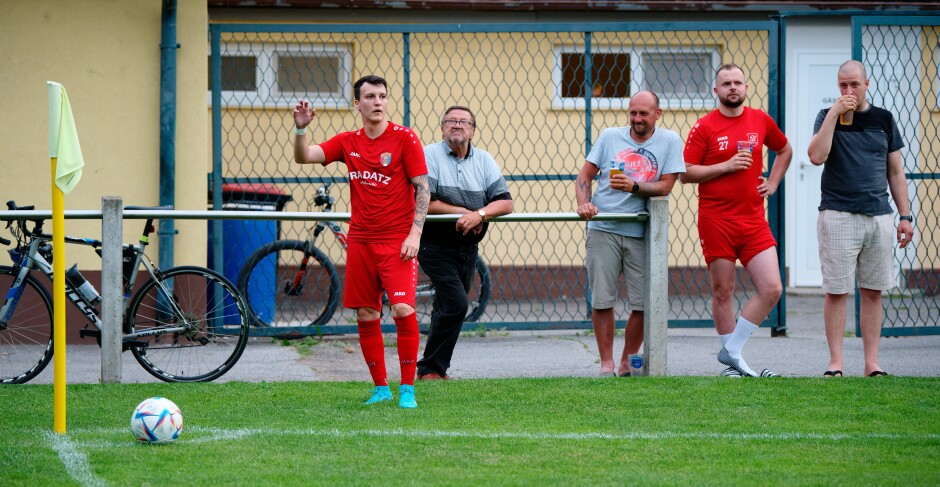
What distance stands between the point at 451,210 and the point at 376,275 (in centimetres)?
107

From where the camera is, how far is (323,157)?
6617 millimetres

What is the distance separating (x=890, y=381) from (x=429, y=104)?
609cm

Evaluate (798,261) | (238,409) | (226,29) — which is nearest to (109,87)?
(226,29)

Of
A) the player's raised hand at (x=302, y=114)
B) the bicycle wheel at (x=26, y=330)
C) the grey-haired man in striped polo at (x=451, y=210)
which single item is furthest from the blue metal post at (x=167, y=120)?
the player's raised hand at (x=302, y=114)

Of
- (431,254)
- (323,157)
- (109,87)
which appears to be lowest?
(431,254)

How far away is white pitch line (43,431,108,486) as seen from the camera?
4793 mm

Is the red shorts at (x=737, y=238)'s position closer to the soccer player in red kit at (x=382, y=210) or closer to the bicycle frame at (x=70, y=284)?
the soccer player in red kit at (x=382, y=210)

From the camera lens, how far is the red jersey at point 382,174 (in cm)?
658

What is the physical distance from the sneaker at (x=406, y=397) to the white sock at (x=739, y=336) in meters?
2.25

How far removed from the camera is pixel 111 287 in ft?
23.7

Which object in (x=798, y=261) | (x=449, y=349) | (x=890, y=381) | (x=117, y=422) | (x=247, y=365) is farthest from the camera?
(x=798, y=261)

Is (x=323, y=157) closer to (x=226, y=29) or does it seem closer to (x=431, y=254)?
(x=431, y=254)

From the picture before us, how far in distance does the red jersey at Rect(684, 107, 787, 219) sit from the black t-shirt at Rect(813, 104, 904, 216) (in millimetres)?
459

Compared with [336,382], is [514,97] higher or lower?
higher
